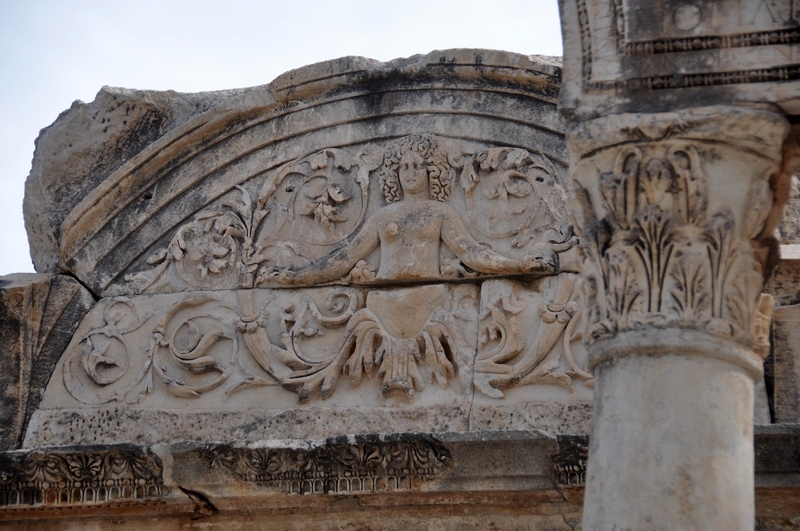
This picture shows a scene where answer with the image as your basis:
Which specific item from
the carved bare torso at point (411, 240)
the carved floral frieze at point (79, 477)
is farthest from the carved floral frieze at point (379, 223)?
the carved floral frieze at point (79, 477)

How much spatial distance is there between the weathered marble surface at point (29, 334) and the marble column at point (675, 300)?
11.4ft

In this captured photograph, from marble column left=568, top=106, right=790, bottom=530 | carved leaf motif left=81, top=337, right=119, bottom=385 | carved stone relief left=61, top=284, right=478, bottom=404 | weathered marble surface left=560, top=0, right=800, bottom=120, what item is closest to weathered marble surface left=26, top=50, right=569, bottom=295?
carved stone relief left=61, top=284, right=478, bottom=404

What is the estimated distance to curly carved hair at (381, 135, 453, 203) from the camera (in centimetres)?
663

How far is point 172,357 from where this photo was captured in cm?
669

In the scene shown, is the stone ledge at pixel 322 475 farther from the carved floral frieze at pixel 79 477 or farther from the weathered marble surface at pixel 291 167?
the weathered marble surface at pixel 291 167

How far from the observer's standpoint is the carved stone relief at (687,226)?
4.08 m

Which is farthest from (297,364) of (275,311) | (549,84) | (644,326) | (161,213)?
(644,326)

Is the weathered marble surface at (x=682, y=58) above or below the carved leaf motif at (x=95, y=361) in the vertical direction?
above

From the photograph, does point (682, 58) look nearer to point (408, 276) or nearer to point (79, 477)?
point (408, 276)

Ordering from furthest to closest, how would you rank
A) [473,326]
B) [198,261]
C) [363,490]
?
[198,261] < [473,326] < [363,490]

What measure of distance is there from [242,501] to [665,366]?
105 inches

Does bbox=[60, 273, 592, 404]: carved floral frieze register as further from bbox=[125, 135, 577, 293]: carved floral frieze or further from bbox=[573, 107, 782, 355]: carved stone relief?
bbox=[573, 107, 782, 355]: carved stone relief

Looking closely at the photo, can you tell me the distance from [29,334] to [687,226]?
3.90m

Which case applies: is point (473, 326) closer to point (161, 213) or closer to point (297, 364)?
point (297, 364)
